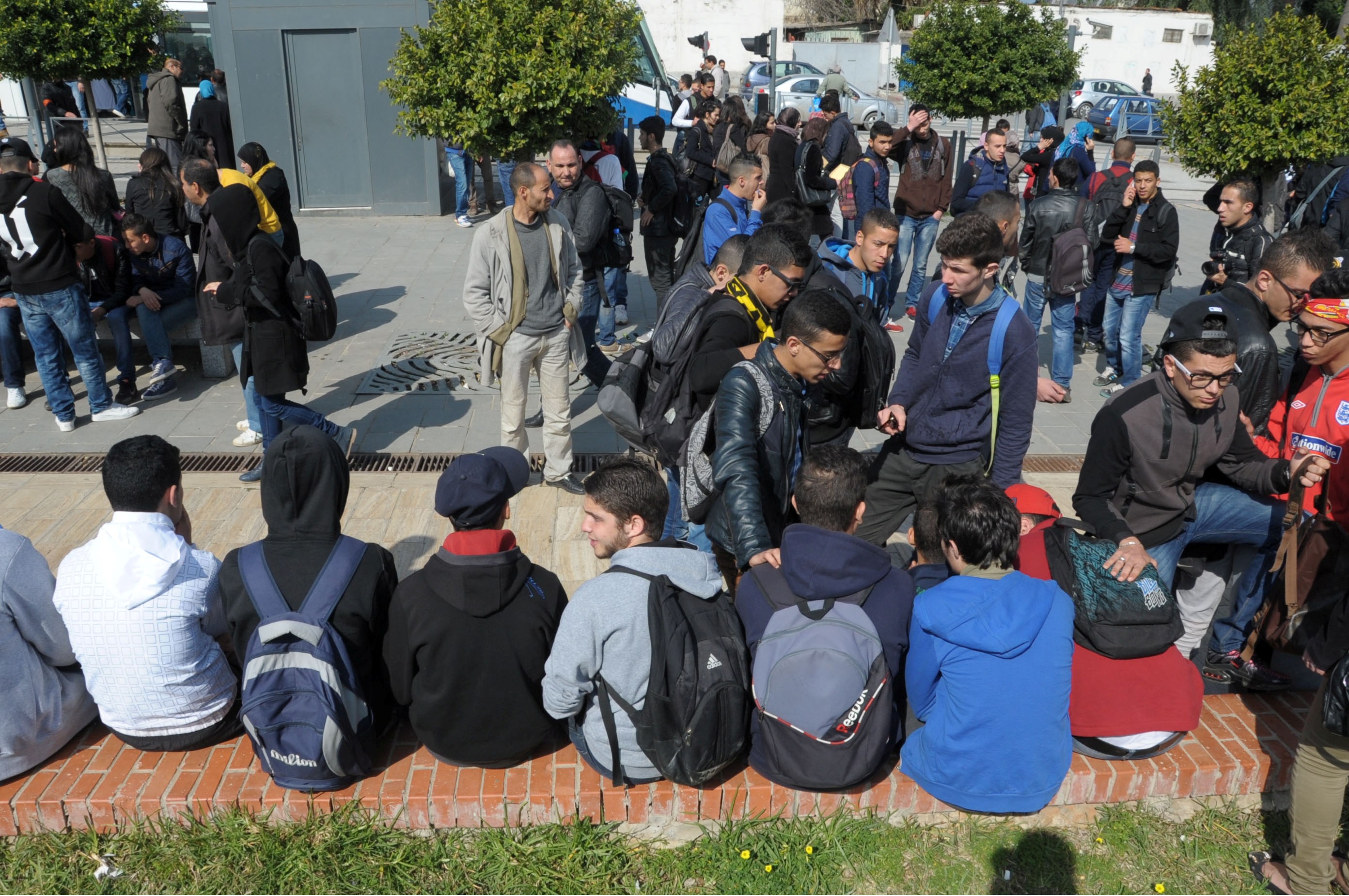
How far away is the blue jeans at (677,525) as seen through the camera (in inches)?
178

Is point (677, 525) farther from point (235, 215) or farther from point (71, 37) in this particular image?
point (71, 37)

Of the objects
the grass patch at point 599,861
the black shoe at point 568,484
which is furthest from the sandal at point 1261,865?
the black shoe at point 568,484

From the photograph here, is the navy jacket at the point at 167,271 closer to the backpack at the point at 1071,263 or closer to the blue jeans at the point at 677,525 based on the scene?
the blue jeans at the point at 677,525

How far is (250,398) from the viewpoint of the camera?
6.30 metres

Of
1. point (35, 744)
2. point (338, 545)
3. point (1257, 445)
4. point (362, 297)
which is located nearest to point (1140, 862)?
point (1257, 445)

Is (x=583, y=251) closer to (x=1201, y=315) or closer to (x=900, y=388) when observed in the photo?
(x=900, y=388)

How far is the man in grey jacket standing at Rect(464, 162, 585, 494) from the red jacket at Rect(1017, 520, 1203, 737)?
11.1 feet

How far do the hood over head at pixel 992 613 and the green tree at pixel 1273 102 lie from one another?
23.4 feet

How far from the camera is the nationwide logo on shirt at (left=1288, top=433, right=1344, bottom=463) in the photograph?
4.02 metres

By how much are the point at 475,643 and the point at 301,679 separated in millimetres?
555

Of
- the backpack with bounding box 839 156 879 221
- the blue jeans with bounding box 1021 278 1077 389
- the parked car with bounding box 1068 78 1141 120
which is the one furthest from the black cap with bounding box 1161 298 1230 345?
the parked car with bounding box 1068 78 1141 120

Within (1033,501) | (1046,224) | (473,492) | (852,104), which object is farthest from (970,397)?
(852,104)

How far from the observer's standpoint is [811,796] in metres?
3.47

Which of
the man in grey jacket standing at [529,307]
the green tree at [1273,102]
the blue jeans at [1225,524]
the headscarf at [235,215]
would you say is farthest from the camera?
the green tree at [1273,102]
